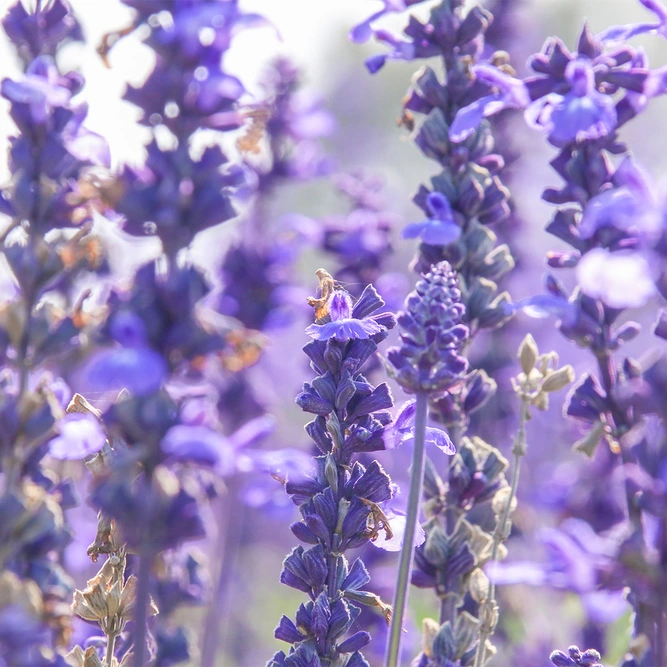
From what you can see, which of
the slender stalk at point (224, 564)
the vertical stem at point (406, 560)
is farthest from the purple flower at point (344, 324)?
the slender stalk at point (224, 564)

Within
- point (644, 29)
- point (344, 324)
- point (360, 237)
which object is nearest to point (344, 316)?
point (344, 324)

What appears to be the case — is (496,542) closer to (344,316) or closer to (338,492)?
(338,492)

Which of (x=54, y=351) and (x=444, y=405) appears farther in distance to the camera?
(x=444, y=405)

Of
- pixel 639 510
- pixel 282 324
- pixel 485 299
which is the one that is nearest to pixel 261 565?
pixel 282 324

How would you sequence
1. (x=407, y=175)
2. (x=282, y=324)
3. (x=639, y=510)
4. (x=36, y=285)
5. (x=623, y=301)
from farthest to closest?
(x=407, y=175), (x=282, y=324), (x=36, y=285), (x=639, y=510), (x=623, y=301)

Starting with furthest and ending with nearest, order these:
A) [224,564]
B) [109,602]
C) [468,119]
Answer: [224,564] < [468,119] < [109,602]

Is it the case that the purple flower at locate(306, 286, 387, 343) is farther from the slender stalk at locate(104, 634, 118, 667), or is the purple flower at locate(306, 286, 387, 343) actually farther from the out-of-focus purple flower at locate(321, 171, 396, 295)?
the out-of-focus purple flower at locate(321, 171, 396, 295)

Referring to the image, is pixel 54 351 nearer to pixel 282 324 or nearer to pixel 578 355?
pixel 282 324
